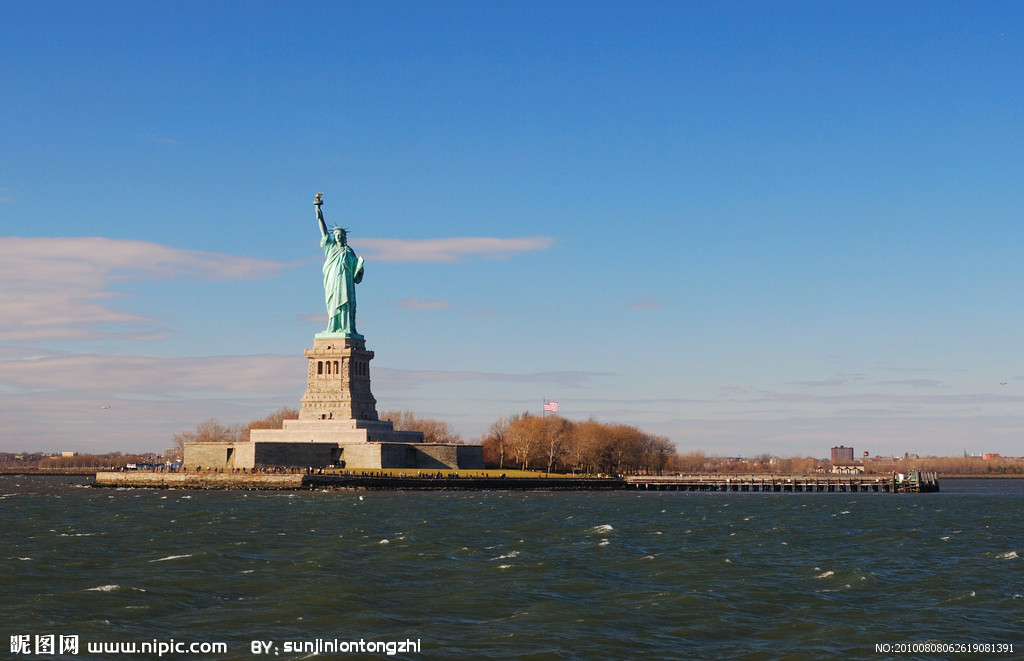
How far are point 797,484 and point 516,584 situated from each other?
105 m

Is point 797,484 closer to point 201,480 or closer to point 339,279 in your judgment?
point 339,279

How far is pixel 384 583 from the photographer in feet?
115

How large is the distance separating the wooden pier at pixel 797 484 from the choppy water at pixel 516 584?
64047 mm

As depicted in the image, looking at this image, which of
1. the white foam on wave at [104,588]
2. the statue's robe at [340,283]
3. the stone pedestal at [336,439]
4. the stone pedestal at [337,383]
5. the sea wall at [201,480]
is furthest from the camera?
the statue's robe at [340,283]

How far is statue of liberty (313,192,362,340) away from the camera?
11881 centimetres

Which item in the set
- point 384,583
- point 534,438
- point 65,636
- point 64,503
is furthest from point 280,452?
point 65,636

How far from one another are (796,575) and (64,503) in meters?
58.9

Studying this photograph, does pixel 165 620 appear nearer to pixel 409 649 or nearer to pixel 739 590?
pixel 409 649

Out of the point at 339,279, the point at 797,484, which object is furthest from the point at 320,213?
the point at 797,484

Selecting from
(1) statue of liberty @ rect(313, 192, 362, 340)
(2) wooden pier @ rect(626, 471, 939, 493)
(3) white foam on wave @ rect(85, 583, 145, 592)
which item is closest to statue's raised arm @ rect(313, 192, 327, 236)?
(1) statue of liberty @ rect(313, 192, 362, 340)

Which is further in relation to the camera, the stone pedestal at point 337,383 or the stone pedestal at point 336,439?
the stone pedestal at point 337,383

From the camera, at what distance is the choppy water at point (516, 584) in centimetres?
2706

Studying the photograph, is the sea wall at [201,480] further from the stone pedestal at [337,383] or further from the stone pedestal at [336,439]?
the stone pedestal at [337,383]

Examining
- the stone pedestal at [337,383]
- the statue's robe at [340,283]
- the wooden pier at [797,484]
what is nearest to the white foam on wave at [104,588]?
the stone pedestal at [337,383]
